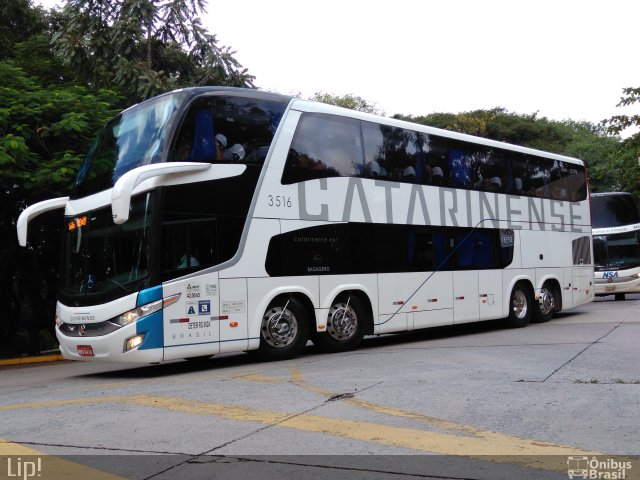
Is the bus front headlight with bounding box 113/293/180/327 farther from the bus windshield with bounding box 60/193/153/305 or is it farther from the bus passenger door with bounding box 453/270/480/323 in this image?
the bus passenger door with bounding box 453/270/480/323

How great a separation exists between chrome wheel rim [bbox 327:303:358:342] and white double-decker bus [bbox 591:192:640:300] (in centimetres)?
1704

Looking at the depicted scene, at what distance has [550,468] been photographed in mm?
4676

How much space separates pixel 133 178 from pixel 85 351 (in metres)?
2.74

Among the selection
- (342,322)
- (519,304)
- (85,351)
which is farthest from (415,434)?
(519,304)

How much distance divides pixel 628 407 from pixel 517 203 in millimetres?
10211

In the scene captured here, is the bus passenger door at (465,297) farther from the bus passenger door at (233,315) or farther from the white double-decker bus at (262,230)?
the bus passenger door at (233,315)

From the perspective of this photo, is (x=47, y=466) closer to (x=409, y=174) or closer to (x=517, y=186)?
(x=409, y=174)

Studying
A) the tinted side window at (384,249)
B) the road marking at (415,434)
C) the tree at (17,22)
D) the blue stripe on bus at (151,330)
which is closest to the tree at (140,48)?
the tree at (17,22)

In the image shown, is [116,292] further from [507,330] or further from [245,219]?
[507,330]

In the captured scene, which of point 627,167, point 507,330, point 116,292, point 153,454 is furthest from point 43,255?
point 627,167

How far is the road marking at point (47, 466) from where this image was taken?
15.7 ft

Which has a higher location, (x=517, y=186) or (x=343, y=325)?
(x=517, y=186)

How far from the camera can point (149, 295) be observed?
9.36 meters

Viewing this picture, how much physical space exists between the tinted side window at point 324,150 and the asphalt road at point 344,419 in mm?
3117
